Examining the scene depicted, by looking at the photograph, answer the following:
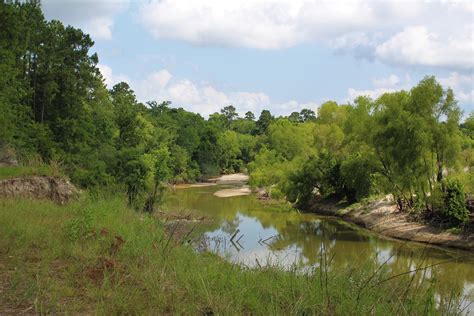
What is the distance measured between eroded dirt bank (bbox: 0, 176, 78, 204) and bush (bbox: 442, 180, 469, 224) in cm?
2233

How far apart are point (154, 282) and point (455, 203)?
88.7 feet

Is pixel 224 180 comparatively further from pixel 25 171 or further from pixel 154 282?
pixel 154 282

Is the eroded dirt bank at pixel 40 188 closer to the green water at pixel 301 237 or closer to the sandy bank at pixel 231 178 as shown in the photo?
the green water at pixel 301 237

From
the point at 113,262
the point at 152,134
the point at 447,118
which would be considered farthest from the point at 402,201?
the point at 152,134

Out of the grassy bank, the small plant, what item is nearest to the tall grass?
the grassy bank

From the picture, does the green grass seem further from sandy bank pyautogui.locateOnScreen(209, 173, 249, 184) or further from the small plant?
sandy bank pyautogui.locateOnScreen(209, 173, 249, 184)

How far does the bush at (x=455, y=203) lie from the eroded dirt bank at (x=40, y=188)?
22325 millimetres

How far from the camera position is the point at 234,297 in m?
6.04

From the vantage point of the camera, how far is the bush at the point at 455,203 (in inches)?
1135

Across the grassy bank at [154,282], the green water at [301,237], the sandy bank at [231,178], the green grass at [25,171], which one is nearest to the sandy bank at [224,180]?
the sandy bank at [231,178]

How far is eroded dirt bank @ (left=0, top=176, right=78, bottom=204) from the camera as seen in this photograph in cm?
1580

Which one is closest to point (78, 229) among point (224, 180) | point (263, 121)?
point (224, 180)

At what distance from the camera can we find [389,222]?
1383 inches

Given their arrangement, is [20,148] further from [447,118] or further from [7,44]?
[447,118]
